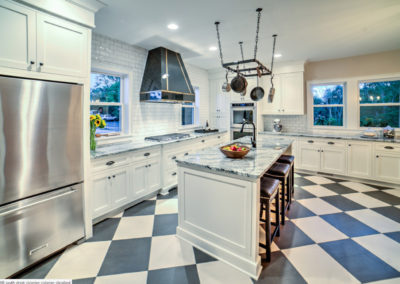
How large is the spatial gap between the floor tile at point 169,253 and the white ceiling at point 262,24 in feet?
8.54

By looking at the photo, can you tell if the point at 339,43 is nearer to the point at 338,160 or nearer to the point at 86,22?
the point at 338,160

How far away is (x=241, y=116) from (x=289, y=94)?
1255 millimetres

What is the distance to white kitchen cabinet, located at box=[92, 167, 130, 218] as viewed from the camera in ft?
8.49

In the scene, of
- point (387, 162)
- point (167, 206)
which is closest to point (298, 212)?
point (167, 206)

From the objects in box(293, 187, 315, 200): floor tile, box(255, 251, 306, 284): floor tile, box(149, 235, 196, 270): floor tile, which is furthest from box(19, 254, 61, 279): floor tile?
box(293, 187, 315, 200): floor tile

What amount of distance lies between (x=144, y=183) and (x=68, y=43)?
205 cm

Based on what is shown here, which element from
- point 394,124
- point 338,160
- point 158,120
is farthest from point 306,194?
point 158,120

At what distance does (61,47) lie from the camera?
2.01 meters

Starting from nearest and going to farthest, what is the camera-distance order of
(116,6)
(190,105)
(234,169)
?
1. (234,169)
2. (116,6)
3. (190,105)

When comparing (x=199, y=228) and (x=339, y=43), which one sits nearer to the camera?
(x=199, y=228)

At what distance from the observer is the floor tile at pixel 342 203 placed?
307 centimetres

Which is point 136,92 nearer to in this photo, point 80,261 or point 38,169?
point 38,169

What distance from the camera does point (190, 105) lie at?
542 centimetres

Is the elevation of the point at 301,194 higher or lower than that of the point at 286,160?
lower
